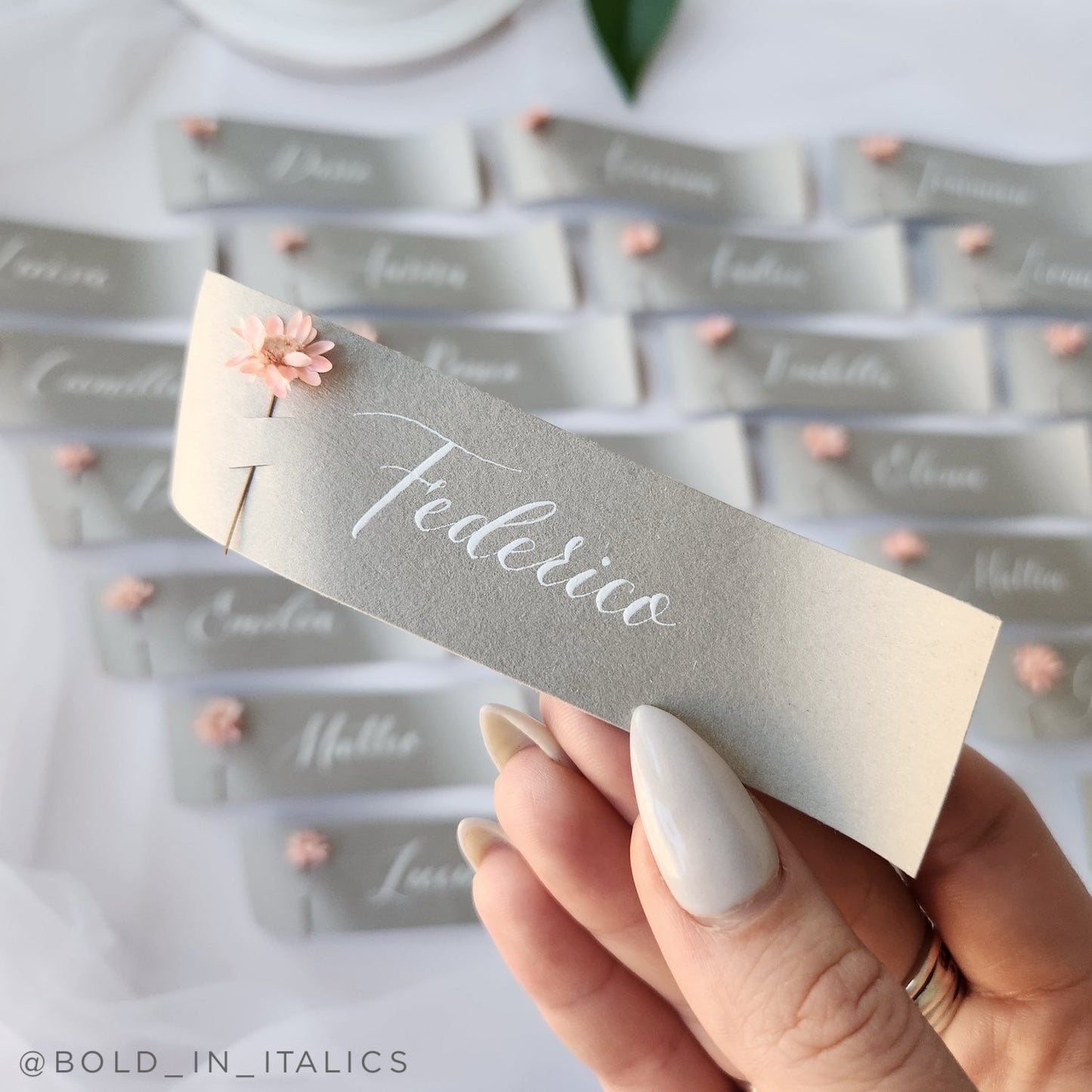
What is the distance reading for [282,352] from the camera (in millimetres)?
310

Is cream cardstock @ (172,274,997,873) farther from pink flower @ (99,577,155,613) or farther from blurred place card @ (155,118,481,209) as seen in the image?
blurred place card @ (155,118,481,209)

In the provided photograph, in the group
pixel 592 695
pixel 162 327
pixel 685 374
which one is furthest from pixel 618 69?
pixel 592 695

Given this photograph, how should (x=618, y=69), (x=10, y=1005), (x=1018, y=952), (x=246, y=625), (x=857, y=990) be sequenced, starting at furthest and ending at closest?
(x=618, y=69) < (x=246, y=625) < (x=10, y=1005) < (x=1018, y=952) < (x=857, y=990)

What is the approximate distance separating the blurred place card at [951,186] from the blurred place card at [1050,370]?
114mm

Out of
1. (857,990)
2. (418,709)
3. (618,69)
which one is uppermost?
(618,69)

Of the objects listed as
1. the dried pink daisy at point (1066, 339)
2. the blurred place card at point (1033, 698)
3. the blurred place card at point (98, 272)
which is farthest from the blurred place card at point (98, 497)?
the dried pink daisy at point (1066, 339)

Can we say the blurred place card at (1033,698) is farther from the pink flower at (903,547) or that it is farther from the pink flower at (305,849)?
the pink flower at (305,849)

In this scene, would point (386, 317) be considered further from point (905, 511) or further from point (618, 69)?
point (905, 511)

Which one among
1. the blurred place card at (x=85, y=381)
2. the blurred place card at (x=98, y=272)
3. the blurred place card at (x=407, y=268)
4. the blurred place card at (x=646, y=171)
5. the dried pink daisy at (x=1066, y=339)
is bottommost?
the blurred place card at (x=85, y=381)

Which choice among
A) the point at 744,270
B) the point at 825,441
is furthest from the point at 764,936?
the point at 744,270

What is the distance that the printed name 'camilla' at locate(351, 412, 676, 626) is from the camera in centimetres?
32

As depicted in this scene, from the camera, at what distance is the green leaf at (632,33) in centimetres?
83

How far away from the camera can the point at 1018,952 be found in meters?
0.45

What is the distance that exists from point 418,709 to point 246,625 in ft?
0.45
